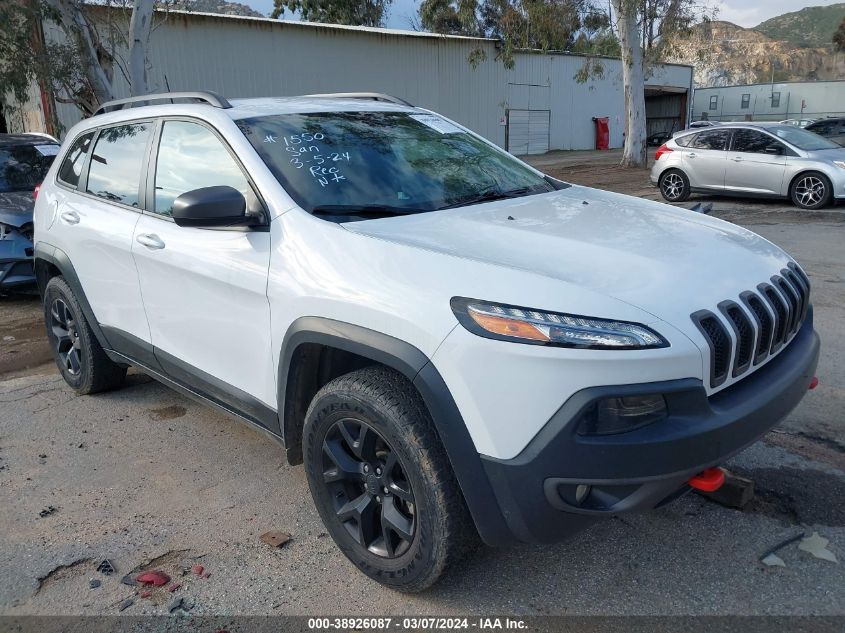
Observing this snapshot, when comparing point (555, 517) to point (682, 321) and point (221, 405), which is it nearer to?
point (682, 321)

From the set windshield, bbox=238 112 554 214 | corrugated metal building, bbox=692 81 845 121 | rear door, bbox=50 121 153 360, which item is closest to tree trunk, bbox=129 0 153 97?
rear door, bbox=50 121 153 360

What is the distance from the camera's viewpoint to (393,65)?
2597cm

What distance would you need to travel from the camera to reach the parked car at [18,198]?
721cm

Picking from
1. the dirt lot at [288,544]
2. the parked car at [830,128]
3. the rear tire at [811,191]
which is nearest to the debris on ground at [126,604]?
the dirt lot at [288,544]

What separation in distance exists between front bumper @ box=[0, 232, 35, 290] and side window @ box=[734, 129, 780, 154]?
1151 cm

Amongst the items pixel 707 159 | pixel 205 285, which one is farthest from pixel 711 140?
pixel 205 285

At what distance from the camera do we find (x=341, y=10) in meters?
41.8

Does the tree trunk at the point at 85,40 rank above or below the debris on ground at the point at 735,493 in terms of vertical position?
above

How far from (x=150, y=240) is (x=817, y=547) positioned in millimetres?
3309

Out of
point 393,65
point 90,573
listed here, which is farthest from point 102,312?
point 393,65

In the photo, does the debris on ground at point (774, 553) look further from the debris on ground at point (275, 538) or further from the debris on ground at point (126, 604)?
the debris on ground at point (126, 604)

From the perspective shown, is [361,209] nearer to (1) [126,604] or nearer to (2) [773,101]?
(1) [126,604]

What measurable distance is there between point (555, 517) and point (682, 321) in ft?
2.38

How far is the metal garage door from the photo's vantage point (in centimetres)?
3086
